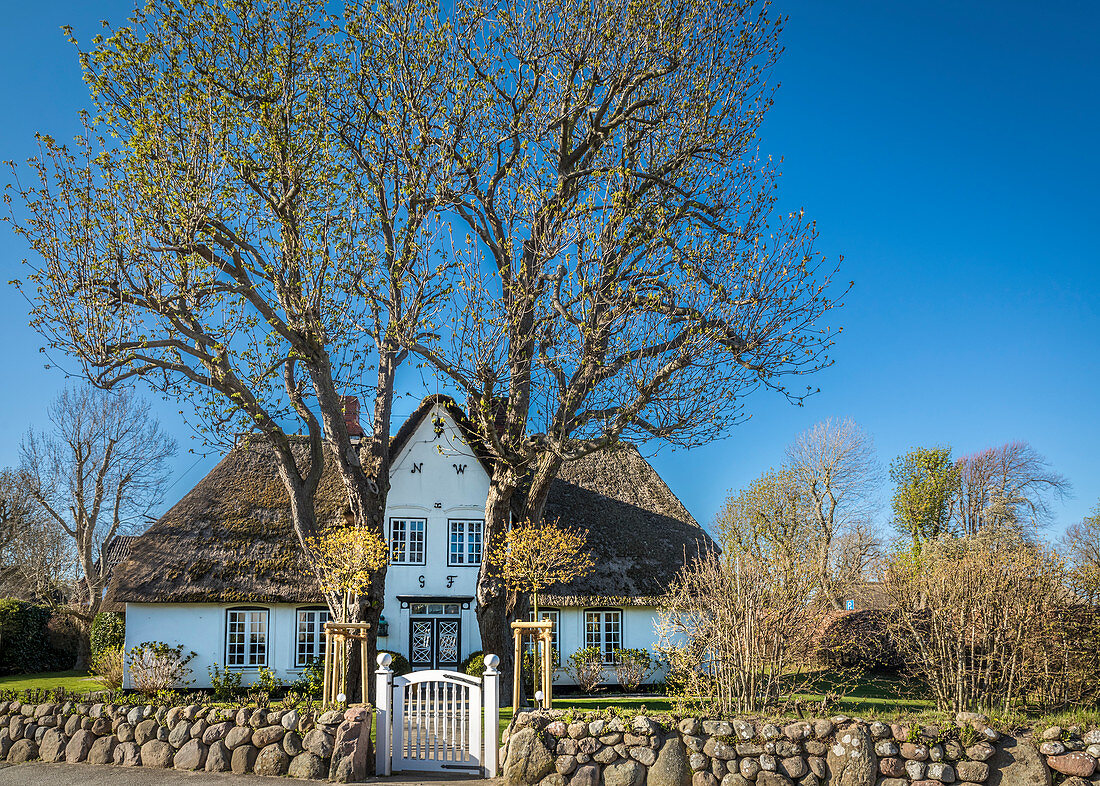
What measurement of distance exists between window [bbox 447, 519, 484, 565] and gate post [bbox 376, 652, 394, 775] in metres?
10.3

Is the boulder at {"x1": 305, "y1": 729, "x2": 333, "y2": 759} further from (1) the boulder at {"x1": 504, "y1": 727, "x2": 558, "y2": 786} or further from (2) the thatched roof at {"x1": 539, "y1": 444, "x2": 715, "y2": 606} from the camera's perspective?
(2) the thatched roof at {"x1": 539, "y1": 444, "x2": 715, "y2": 606}

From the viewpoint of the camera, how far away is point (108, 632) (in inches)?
837

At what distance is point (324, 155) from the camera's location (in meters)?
14.4

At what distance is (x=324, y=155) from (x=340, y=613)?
8.09 metres

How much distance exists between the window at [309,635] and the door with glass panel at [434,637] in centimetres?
226

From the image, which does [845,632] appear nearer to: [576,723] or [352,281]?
[576,723]

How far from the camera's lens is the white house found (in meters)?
20.2

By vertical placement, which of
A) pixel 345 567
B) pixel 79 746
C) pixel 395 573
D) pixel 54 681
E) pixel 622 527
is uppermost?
pixel 622 527

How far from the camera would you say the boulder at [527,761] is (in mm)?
9961

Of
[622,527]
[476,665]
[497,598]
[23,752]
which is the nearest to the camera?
[23,752]

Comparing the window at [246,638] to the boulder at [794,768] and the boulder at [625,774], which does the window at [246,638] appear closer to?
the boulder at [625,774]

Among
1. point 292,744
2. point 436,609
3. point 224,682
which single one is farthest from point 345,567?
point 224,682

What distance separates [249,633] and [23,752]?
8369mm

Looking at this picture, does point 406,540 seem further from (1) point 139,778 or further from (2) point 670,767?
(2) point 670,767
